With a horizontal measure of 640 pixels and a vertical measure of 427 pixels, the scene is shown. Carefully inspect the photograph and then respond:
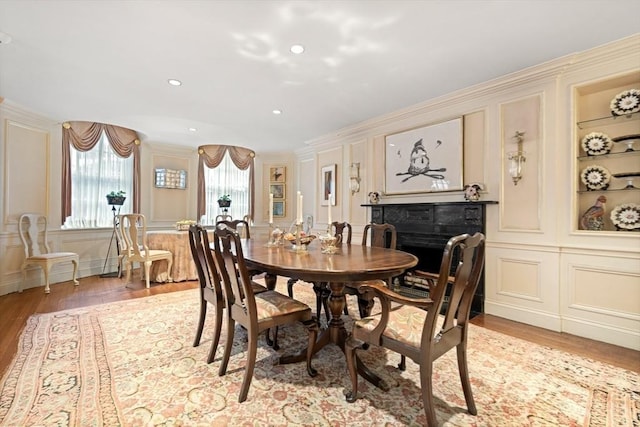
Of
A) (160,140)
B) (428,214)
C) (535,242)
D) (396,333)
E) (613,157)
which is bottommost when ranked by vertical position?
(396,333)

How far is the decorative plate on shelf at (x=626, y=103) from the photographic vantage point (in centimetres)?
255

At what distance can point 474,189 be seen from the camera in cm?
324

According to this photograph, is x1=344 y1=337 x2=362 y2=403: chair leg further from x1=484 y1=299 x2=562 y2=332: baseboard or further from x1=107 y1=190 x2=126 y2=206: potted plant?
x1=107 y1=190 x2=126 y2=206: potted plant

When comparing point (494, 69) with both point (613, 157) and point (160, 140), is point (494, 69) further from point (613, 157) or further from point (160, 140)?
point (160, 140)

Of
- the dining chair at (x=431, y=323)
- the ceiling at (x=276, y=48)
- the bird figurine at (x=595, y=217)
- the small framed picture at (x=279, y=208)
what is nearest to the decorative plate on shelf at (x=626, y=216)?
the bird figurine at (x=595, y=217)

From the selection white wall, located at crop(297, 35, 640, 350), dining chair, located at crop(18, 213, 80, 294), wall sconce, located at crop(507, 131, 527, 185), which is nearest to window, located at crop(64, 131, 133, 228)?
dining chair, located at crop(18, 213, 80, 294)

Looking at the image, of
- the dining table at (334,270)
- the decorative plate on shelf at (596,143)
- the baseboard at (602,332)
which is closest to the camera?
the dining table at (334,270)

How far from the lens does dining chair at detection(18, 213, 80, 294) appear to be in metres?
3.91

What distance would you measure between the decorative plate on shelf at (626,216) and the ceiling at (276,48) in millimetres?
1436

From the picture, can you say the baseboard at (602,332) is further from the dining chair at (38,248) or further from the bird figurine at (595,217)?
the dining chair at (38,248)

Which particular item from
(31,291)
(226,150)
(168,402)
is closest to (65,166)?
(31,291)

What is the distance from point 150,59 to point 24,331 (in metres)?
2.71

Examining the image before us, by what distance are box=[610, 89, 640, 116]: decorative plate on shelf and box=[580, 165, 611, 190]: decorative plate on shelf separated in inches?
19.8

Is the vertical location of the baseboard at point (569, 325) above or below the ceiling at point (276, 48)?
below
